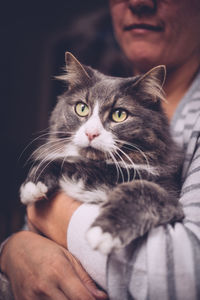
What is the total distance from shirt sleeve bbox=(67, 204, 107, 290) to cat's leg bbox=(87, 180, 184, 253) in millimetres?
86

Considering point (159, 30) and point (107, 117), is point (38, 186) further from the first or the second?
point (159, 30)

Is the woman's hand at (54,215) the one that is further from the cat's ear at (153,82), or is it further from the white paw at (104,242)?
the cat's ear at (153,82)

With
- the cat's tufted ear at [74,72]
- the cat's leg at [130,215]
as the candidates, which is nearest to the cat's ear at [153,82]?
the cat's tufted ear at [74,72]

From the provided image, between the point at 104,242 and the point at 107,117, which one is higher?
the point at 107,117

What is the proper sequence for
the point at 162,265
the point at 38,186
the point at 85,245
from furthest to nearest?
the point at 38,186, the point at 85,245, the point at 162,265

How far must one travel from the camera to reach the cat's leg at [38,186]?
0.90 m

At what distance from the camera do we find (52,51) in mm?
2678

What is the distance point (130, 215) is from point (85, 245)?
0.18 m

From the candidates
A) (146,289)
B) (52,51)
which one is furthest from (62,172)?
(52,51)

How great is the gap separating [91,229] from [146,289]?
7.8 inches

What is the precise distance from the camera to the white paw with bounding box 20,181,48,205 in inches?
35.2

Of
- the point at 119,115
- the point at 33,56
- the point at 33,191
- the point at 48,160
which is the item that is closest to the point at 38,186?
the point at 33,191

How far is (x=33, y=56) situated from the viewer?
9.78 ft

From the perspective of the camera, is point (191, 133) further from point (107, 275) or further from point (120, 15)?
point (120, 15)
